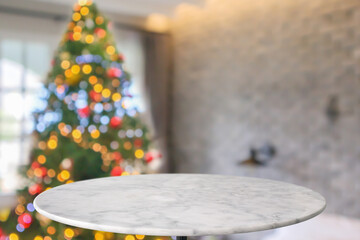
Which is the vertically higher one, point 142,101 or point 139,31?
point 139,31

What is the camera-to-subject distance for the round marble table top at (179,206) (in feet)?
3.29

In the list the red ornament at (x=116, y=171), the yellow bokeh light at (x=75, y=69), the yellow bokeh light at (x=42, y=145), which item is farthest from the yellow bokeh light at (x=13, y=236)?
the yellow bokeh light at (x=75, y=69)

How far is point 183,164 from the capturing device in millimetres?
5234

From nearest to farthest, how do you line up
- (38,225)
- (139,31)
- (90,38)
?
(38,225)
(90,38)
(139,31)

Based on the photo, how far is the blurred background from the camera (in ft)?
11.5

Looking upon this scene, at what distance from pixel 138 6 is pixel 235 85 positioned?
4.78 ft

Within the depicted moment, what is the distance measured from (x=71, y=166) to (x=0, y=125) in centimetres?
210

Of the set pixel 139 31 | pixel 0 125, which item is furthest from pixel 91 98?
pixel 139 31

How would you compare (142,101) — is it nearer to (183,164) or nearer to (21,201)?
(183,164)

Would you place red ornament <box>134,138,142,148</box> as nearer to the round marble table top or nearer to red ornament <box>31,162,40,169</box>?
red ornament <box>31,162,40,169</box>

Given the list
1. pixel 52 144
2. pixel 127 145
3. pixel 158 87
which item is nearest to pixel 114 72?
pixel 127 145

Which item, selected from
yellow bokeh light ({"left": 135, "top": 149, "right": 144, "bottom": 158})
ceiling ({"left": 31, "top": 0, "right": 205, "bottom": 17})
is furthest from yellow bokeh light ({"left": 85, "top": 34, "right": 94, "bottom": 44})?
ceiling ({"left": 31, "top": 0, "right": 205, "bottom": 17})

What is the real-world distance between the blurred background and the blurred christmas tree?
512 mm

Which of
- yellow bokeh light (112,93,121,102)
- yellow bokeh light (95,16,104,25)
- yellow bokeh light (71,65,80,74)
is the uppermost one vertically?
yellow bokeh light (95,16,104,25)
